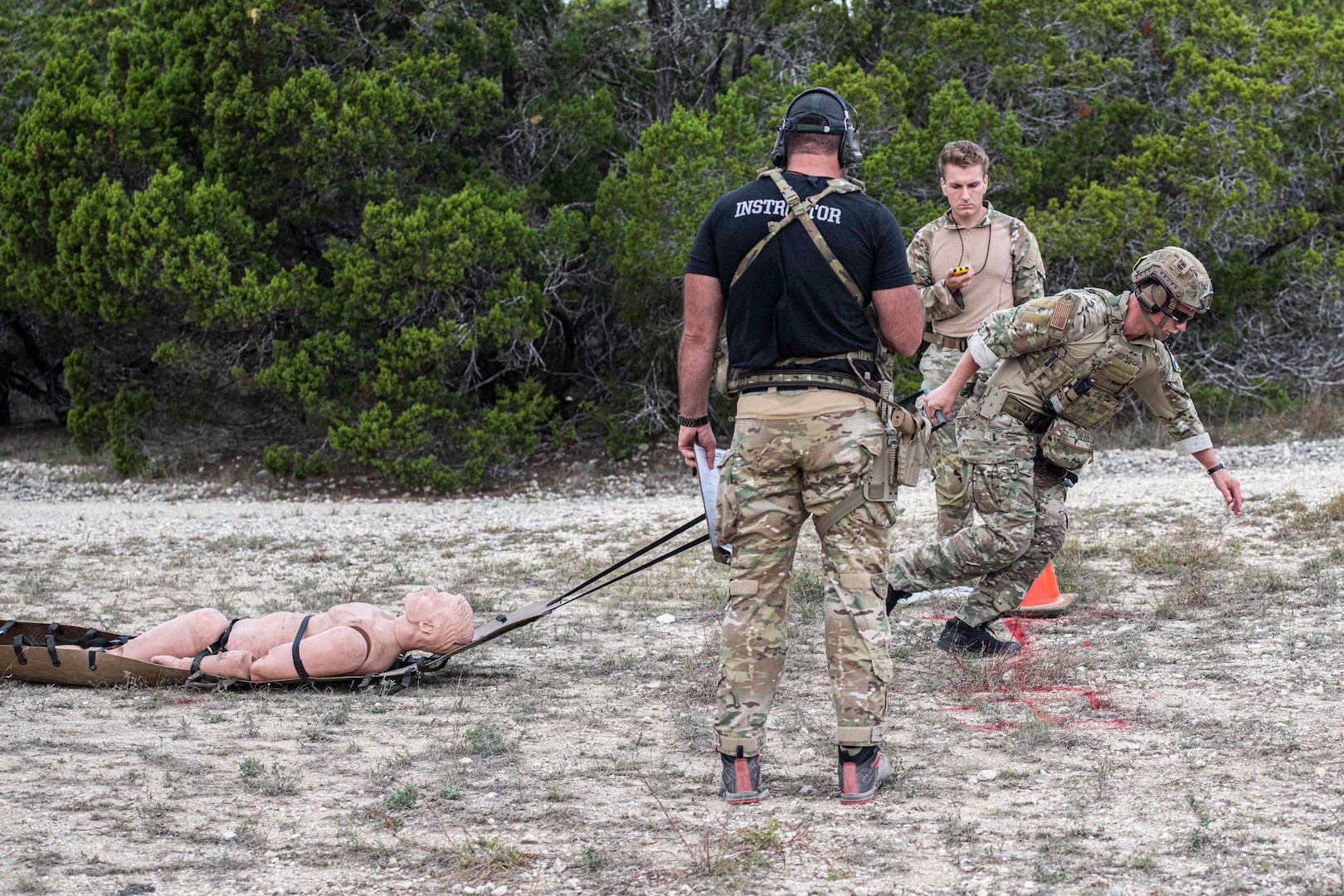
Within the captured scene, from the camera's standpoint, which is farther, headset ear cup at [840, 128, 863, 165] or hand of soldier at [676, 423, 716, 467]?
hand of soldier at [676, 423, 716, 467]

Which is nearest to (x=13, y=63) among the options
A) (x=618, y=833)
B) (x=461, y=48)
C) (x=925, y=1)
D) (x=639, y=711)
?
(x=461, y=48)

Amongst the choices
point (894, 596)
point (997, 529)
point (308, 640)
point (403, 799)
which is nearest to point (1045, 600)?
point (894, 596)

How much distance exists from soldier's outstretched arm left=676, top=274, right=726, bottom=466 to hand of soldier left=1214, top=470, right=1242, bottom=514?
2297 millimetres

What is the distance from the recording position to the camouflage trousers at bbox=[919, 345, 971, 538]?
579cm

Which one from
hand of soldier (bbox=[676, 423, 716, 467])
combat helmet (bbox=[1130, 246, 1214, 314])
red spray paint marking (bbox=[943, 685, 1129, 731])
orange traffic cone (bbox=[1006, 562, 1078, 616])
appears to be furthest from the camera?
orange traffic cone (bbox=[1006, 562, 1078, 616])

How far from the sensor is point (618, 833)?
11.4 ft

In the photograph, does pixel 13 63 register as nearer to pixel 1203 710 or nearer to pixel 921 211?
pixel 921 211

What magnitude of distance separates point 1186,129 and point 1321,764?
1116cm

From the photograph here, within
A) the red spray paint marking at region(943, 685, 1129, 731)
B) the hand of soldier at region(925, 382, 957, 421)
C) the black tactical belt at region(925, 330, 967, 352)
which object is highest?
the black tactical belt at region(925, 330, 967, 352)

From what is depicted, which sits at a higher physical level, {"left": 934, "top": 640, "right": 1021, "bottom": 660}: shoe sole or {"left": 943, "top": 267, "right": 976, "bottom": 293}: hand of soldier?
{"left": 943, "top": 267, "right": 976, "bottom": 293}: hand of soldier

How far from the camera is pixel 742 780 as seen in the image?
3.70 meters

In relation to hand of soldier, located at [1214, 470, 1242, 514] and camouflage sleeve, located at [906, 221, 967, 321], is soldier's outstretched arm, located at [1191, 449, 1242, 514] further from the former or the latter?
camouflage sleeve, located at [906, 221, 967, 321]

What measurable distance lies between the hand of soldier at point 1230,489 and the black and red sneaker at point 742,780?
7.70 ft

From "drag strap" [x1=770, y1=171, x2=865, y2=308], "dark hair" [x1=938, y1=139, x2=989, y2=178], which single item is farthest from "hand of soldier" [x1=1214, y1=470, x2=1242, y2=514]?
"drag strap" [x1=770, y1=171, x2=865, y2=308]
